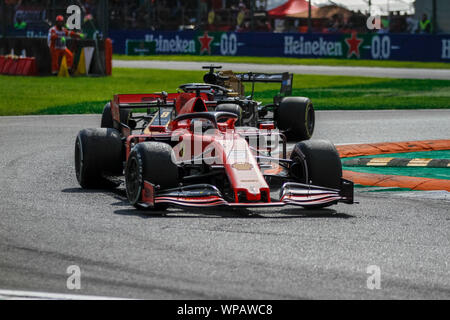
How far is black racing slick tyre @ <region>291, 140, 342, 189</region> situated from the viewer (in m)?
8.22

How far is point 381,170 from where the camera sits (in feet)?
33.6

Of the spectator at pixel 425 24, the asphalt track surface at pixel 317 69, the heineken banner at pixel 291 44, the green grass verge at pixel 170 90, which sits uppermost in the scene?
the spectator at pixel 425 24

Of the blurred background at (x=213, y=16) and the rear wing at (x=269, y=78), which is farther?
the blurred background at (x=213, y=16)

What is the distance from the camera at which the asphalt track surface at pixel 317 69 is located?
29.0 metres

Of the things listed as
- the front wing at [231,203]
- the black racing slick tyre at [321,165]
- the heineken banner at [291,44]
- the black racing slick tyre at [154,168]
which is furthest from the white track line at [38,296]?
the heineken banner at [291,44]

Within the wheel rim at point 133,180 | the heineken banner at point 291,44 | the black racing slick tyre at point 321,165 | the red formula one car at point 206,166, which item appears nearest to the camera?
the red formula one car at point 206,166

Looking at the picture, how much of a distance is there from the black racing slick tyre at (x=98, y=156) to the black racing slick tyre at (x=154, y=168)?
123 cm

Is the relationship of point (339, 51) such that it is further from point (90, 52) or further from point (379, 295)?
point (379, 295)

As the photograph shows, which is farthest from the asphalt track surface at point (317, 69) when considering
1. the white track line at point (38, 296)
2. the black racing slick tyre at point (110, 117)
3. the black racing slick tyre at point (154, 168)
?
the white track line at point (38, 296)

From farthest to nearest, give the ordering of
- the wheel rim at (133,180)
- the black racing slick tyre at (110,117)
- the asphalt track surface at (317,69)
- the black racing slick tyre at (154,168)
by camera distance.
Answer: the asphalt track surface at (317,69)
the black racing slick tyre at (110,117)
the wheel rim at (133,180)
the black racing slick tyre at (154,168)

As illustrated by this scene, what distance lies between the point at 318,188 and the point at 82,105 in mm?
12351

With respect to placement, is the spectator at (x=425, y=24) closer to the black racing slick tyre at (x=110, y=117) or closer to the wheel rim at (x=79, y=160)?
the black racing slick tyre at (x=110, y=117)

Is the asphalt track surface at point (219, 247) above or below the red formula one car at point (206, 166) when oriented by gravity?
below

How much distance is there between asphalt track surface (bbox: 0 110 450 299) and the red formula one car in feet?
0.51
